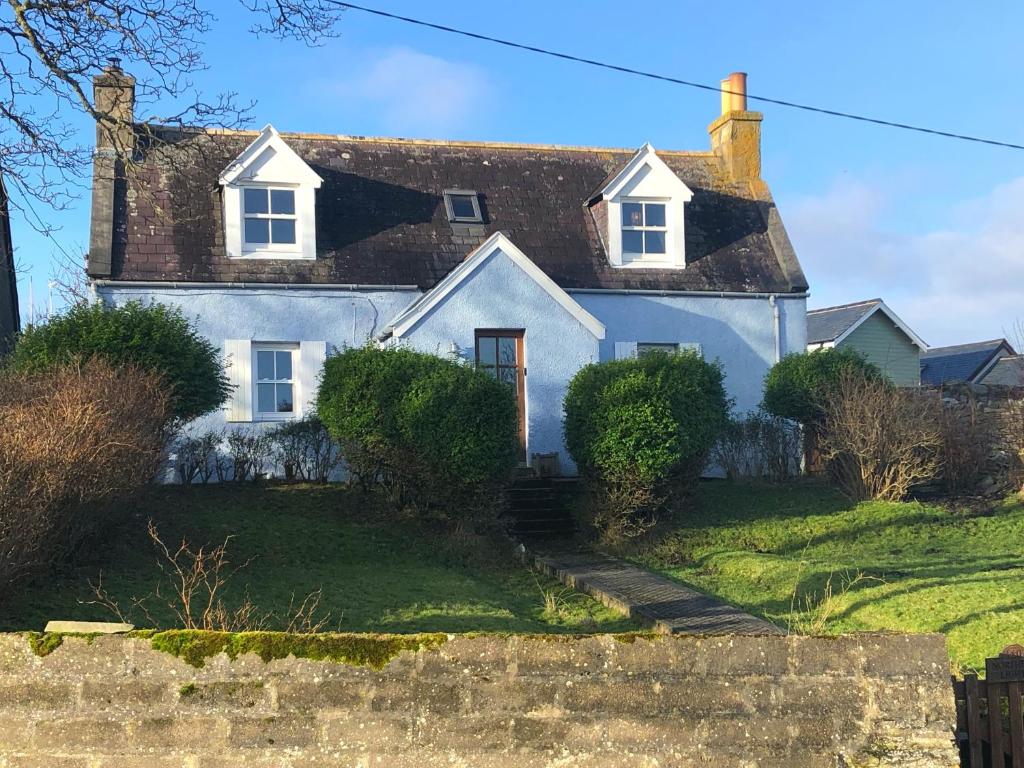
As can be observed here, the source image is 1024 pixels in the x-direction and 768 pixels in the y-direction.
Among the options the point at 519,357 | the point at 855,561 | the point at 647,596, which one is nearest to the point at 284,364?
the point at 519,357

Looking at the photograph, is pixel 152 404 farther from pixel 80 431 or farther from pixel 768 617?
pixel 768 617

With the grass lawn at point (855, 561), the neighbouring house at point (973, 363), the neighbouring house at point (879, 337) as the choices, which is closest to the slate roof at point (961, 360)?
the neighbouring house at point (973, 363)

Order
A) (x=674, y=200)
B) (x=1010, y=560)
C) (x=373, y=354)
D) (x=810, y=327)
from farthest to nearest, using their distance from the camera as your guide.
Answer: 1. (x=810, y=327)
2. (x=674, y=200)
3. (x=373, y=354)
4. (x=1010, y=560)

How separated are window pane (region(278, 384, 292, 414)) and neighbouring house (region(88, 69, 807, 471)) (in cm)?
3

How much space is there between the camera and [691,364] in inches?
600

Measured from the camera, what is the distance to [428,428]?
43.7 ft

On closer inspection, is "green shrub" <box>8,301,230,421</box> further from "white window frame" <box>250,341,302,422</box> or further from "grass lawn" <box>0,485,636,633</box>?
"white window frame" <box>250,341,302,422</box>

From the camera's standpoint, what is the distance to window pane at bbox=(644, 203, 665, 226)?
803 inches

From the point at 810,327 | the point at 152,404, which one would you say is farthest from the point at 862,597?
the point at 810,327

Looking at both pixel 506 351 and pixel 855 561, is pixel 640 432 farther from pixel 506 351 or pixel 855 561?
pixel 506 351

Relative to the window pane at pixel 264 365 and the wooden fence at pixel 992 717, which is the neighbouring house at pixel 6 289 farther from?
the wooden fence at pixel 992 717

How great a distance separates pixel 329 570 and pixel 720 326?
11582 mm

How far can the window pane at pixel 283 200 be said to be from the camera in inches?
733

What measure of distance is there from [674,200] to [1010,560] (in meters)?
10.5
